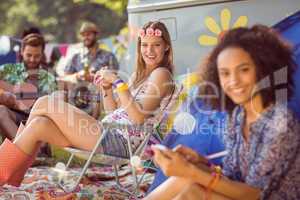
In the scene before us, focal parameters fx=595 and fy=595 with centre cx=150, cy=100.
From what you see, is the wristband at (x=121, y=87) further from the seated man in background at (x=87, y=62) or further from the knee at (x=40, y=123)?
the seated man in background at (x=87, y=62)

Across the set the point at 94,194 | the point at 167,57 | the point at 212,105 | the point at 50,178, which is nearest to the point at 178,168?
the point at 212,105

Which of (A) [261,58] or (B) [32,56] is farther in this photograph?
(B) [32,56]

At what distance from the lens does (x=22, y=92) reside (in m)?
4.28

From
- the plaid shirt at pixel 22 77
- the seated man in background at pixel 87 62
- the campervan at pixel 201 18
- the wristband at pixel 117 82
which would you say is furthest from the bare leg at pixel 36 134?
the seated man in background at pixel 87 62

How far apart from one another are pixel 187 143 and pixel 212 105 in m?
0.41

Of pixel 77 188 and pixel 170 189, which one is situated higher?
pixel 170 189

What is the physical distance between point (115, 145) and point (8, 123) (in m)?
0.93

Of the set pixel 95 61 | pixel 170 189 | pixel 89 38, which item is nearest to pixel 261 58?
pixel 170 189

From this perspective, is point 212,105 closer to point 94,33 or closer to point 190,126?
point 190,126

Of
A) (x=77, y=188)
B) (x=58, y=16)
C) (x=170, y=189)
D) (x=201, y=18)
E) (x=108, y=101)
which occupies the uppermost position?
(x=58, y=16)

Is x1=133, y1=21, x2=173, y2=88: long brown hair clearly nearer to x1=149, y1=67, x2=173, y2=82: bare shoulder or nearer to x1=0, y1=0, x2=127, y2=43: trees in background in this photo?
x1=149, y1=67, x2=173, y2=82: bare shoulder

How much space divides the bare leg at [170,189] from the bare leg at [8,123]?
180cm

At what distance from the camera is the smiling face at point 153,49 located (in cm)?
333

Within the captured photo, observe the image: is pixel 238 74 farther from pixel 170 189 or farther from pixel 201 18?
pixel 201 18
